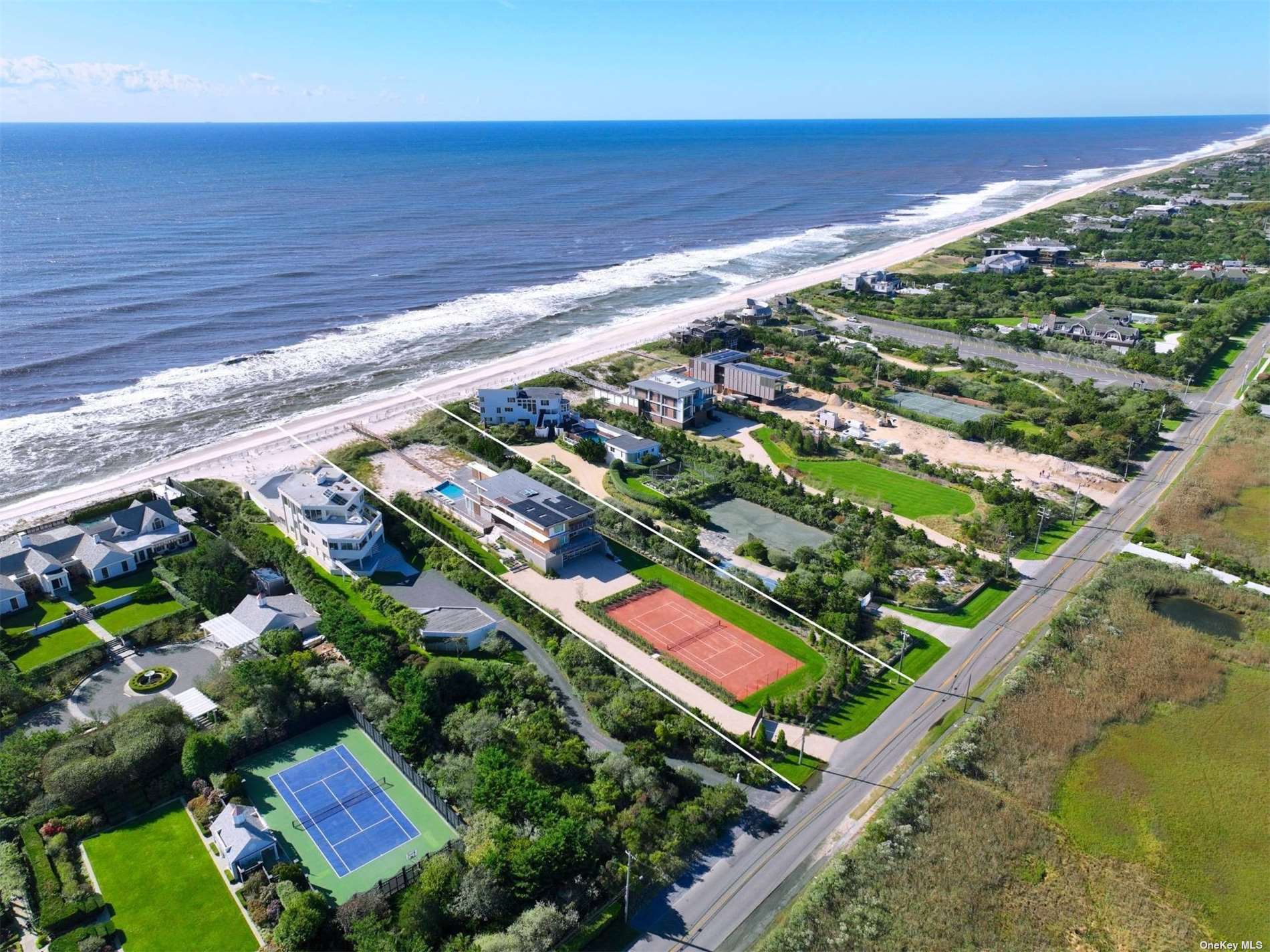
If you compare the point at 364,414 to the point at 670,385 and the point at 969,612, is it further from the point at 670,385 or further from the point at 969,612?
the point at 969,612

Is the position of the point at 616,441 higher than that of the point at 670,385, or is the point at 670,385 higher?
the point at 670,385

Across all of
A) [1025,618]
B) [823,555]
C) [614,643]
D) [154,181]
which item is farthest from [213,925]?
[154,181]

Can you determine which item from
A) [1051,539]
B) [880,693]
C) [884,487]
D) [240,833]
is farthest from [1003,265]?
[240,833]

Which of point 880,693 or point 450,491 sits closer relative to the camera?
point 880,693

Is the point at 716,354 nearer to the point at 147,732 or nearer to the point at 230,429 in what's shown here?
the point at 230,429

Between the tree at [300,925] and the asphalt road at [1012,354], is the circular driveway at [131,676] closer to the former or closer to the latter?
the tree at [300,925]

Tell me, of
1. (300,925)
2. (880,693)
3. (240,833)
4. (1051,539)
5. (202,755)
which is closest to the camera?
(300,925)

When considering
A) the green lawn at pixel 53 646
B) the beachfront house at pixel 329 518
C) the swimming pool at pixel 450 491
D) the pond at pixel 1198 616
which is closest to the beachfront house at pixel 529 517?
the swimming pool at pixel 450 491
